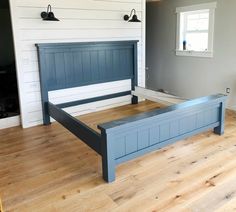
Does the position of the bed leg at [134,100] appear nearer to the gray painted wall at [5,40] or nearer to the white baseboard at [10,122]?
the white baseboard at [10,122]

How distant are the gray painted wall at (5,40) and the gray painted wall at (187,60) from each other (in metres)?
3.56

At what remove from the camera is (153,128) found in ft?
9.46

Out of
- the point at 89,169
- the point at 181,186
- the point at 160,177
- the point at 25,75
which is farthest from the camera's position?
the point at 25,75

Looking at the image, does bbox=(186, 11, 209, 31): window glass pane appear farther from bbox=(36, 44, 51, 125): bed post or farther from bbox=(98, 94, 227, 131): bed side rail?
bbox=(36, 44, 51, 125): bed post

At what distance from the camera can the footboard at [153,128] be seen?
259 centimetres

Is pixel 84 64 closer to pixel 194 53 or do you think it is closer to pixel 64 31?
pixel 64 31

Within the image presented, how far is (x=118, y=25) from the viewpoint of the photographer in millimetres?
4961

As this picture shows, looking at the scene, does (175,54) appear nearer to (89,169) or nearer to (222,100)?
(222,100)

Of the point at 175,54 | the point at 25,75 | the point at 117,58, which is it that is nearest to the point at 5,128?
the point at 25,75

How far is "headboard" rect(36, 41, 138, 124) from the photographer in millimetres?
4273

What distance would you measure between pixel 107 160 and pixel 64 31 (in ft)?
8.74

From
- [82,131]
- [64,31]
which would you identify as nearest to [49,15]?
[64,31]

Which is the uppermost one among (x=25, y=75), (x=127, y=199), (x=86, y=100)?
(x=25, y=75)

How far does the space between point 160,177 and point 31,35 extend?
2931 millimetres
